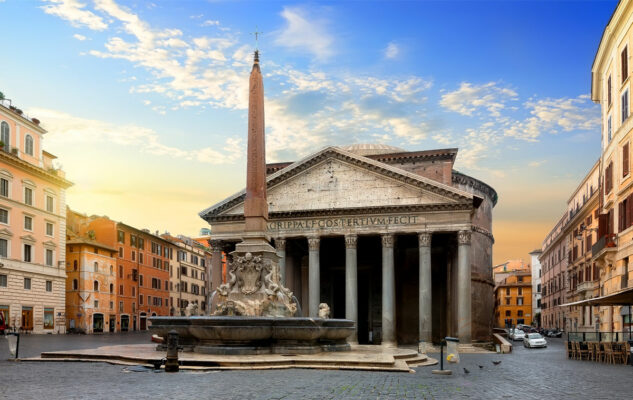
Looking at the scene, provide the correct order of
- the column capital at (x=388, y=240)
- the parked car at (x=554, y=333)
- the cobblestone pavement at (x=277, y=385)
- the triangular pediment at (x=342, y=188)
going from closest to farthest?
1. the cobblestone pavement at (x=277, y=385)
2. the triangular pediment at (x=342, y=188)
3. the column capital at (x=388, y=240)
4. the parked car at (x=554, y=333)

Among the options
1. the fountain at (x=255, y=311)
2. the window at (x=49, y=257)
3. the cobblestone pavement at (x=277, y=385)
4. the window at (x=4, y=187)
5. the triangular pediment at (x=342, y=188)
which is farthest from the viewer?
the window at (x=49, y=257)

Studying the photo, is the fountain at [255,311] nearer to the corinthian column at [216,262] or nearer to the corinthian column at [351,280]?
the corinthian column at [351,280]

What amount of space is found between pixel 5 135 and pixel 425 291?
28.2 meters

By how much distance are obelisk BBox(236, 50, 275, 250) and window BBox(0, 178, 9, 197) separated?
96.5 ft

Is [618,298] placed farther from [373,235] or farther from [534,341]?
[534,341]

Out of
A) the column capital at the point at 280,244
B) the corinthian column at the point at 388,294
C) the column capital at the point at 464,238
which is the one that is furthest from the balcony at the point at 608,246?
the column capital at the point at 280,244

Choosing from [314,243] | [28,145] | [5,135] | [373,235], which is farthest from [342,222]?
[28,145]

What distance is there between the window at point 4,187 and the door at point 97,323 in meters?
16.9

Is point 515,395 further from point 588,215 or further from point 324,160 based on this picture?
point 588,215

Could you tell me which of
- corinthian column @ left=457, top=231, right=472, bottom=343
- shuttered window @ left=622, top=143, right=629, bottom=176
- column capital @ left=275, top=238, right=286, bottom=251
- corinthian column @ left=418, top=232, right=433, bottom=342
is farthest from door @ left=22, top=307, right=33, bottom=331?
shuttered window @ left=622, top=143, right=629, bottom=176

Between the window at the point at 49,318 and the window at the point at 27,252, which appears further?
the window at the point at 49,318

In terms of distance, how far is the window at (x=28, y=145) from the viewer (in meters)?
46.0

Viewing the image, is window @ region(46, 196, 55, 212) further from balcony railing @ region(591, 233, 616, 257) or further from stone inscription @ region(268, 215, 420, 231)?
balcony railing @ region(591, 233, 616, 257)

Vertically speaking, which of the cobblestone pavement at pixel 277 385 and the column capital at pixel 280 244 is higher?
the column capital at pixel 280 244
